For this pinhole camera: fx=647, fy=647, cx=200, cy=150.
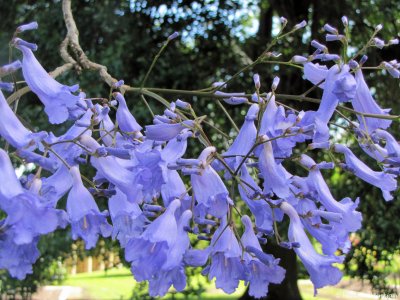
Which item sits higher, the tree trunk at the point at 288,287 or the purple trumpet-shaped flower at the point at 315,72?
the purple trumpet-shaped flower at the point at 315,72

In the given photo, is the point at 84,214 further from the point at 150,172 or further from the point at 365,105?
the point at 365,105

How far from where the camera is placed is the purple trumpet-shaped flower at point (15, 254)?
1.19m

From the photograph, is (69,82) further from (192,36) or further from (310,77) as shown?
(310,77)

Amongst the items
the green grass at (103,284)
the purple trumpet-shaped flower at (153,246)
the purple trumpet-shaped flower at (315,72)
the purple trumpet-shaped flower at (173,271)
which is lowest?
the green grass at (103,284)

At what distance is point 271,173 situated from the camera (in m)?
1.43

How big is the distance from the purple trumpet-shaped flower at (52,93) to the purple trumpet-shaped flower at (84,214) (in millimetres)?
146

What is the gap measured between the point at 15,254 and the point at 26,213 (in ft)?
0.38

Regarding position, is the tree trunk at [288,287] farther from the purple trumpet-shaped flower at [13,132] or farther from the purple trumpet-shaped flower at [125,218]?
the purple trumpet-shaped flower at [13,132]

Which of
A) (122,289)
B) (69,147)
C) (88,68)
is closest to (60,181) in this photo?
(69,147)

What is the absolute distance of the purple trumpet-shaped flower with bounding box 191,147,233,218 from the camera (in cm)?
141

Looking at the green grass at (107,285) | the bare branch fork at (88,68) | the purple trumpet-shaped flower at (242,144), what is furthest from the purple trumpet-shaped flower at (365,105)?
the green grass at (107,285)

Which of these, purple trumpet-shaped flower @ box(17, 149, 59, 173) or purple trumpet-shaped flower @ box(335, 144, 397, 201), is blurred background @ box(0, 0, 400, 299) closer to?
purple trumpet-shaped flower @ box(335, 144, 397, 201)

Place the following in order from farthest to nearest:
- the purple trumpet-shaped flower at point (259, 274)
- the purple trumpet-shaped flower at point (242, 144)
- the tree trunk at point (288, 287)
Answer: the tree trunk at point (288, 287)
the purple trumpet-shaped flower at point (242, 144)
the purple trumpet-shaped flower at point (259, 274)

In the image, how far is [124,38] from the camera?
632 centimetres
